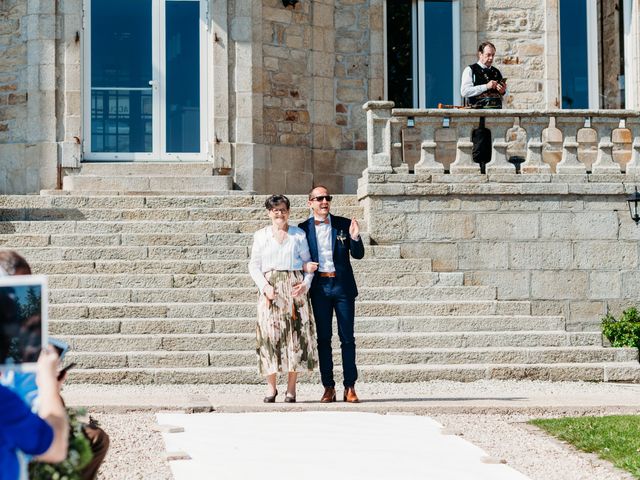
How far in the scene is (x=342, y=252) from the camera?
1019 cm

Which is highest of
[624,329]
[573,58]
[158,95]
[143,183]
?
[573,58]

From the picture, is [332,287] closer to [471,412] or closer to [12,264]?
[471,412]

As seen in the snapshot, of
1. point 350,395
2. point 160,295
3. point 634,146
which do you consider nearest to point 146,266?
point 160,295

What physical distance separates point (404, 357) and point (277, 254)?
8.02 feet

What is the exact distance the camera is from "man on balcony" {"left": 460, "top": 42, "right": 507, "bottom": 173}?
48.6 feet

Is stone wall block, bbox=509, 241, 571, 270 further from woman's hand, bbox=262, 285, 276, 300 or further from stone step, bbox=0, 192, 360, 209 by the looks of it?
woman's hand, bbox=262, 285, 276, 300

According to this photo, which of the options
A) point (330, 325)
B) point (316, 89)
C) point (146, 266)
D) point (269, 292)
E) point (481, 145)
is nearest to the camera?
point (269, 292)

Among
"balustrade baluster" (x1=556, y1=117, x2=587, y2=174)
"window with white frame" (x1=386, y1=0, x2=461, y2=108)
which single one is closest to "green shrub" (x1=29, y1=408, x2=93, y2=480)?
"balustrade baluster" (x1=556, y1=117, x2=587, y2=174)

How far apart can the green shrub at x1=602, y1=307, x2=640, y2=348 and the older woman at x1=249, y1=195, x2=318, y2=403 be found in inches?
195

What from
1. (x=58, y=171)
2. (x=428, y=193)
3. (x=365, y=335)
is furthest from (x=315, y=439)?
(x=58, y=171)

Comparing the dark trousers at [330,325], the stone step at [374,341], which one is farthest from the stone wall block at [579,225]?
the dark trousers at [330,325]

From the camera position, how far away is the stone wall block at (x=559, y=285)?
1434 centimetres

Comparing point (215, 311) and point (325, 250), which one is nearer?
point (325, 250)

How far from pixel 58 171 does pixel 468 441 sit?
965 centimetres
